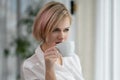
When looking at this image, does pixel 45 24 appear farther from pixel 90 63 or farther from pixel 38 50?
pixel 90 63

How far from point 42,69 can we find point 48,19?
23 centimetres

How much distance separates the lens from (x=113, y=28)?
2533 millimetres

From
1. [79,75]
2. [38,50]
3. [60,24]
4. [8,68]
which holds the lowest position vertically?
[8,68]

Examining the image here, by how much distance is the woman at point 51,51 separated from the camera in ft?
4.31

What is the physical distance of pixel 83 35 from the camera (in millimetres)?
3008

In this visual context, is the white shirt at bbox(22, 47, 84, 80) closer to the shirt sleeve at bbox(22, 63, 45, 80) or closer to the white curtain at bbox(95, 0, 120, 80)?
the shirt sleeve at bbox(22, 63, 45, 80)

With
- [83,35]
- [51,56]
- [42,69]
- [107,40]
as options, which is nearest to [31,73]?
[42,69]

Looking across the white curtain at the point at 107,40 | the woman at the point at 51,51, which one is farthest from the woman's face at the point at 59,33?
the white curtain at the point at 107,40

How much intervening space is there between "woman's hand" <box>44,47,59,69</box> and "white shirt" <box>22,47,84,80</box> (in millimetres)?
A: 77

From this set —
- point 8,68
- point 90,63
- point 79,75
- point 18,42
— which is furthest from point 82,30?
point 79,75

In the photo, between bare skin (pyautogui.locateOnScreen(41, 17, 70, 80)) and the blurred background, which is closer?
bare skin (pyautogui.locateOnScreen(41, 17, 70, 80))

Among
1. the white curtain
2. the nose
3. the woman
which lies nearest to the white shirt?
the woman

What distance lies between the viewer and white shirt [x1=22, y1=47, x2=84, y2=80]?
4.54 ft

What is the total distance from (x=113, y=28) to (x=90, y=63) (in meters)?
0.57
